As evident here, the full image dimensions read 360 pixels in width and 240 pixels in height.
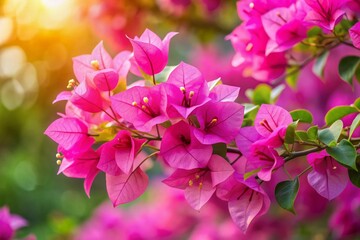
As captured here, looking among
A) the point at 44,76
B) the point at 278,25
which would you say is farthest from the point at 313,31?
the point at 44,76

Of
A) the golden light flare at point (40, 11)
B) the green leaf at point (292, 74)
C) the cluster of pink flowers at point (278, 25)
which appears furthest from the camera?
the golden light flare at point (40, 11)

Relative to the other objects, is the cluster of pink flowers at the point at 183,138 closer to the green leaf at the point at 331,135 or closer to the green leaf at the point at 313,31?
the green leaf at the point at 331,135

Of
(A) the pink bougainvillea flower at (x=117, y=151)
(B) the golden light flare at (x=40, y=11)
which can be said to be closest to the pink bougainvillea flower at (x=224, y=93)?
(A) the pink bougainvillea flower at (x=117, y=151)

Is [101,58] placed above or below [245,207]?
above

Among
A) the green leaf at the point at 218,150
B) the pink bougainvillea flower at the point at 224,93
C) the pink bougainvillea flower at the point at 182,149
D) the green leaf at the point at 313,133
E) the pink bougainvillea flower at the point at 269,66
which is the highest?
the pink bougainvillea flower at the point at 224,93

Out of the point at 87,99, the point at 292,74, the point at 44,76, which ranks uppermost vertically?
the point at 87,99

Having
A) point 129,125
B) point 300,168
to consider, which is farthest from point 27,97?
point 129,125

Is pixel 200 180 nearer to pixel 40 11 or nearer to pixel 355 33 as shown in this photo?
pixel 355 33

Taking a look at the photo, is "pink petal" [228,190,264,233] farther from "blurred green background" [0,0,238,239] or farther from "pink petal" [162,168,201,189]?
"blurred green background" [0,0,238,239]
